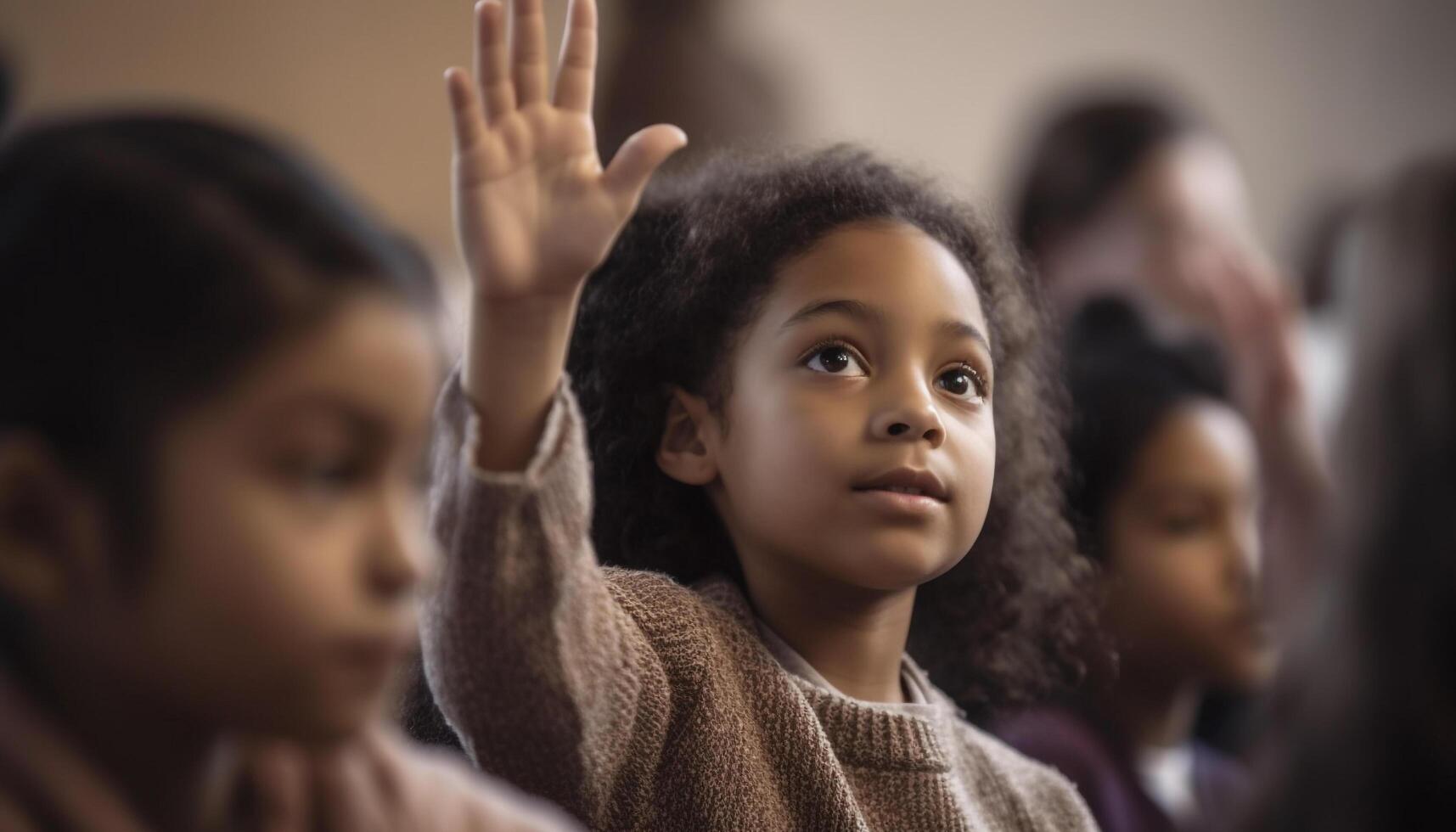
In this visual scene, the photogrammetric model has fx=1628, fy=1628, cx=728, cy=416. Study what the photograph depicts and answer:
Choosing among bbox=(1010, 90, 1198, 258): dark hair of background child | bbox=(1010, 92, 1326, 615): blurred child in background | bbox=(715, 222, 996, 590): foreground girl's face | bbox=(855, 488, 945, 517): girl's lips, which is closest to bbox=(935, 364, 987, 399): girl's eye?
bbox=(715, 222, 996, 590): foreground girl's face

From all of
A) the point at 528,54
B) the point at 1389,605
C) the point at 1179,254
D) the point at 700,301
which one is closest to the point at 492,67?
the point at 528,54

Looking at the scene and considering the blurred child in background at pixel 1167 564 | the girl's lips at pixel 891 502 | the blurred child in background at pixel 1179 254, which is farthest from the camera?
the blurred child in background at pixel 1179 254

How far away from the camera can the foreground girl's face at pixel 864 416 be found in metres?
1.05

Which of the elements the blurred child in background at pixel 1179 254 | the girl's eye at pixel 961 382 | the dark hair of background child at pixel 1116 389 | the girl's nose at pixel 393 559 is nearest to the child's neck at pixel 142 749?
the girl's nose at pixel 393 559

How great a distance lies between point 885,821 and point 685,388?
33cm

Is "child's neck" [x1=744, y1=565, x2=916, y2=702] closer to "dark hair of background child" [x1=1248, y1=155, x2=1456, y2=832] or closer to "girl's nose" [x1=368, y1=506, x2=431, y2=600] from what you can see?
"dark hair of background child" [x1=1248, y1=155, x2=1456, y2=832]

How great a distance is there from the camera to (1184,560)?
1.76 meters

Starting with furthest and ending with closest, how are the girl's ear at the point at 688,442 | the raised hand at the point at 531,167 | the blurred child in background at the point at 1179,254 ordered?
the blurred child in background at the point at 1179,254
the girl's ear at the point at 688,442
the raised hand at the point at 531,167

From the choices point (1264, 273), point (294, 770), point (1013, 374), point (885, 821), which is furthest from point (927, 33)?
point (294, 770)

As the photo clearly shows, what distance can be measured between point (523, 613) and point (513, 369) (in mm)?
139

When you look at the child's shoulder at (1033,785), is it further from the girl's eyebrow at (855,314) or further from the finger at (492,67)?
the finger at (492,67)

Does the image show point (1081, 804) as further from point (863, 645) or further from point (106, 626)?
point (106, 626)

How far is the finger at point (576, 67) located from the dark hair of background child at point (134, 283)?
277mm

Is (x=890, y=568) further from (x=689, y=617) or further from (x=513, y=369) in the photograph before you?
(x=513, y=369)
